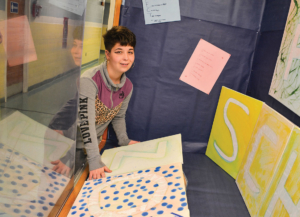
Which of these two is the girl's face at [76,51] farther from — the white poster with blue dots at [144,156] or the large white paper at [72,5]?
the white poster with blue dots at [144,156]

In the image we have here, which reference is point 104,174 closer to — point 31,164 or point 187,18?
point 31,164

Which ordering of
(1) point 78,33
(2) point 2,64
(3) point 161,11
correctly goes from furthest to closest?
1. (3) point 161,11
2. (1) point 78,33
3. (2) point 2,64

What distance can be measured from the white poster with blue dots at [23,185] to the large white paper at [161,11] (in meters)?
0.76

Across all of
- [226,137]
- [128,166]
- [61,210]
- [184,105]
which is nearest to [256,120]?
[226,137]

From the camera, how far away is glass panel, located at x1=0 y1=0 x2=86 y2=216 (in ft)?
0.94

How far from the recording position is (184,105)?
1.12 m

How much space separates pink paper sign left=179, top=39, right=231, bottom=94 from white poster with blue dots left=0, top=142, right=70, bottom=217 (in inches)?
29.6

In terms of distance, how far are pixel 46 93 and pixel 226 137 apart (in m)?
0.80

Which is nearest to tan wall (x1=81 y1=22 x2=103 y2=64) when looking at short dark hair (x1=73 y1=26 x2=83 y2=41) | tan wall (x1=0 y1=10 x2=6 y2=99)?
short dark hair (x1=73 y1=26 x2=83 y2=41)

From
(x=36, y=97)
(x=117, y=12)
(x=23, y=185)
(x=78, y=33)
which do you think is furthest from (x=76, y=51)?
(x=117, y=12)

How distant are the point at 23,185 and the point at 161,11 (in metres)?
0.87

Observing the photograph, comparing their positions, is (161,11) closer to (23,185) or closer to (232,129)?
(232,129)

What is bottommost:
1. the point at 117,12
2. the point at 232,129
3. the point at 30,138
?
the point at 232,129

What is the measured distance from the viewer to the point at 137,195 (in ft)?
2.00
